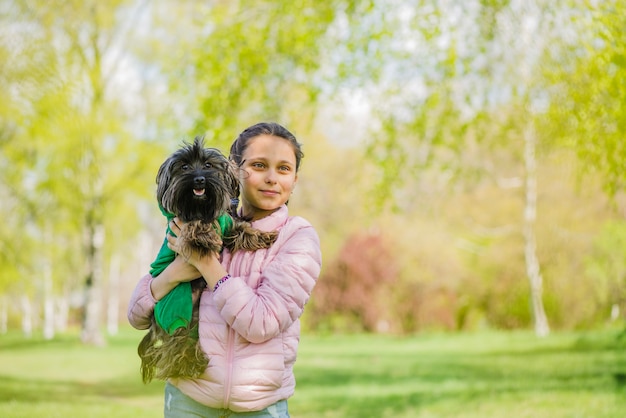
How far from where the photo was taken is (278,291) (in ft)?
8.45

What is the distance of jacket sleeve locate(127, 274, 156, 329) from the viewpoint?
2705 millimetres

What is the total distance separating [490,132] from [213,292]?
9693 mm

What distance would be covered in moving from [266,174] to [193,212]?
336mm

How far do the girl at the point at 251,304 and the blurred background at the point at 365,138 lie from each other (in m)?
4.70

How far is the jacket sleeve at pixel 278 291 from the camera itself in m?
2.49

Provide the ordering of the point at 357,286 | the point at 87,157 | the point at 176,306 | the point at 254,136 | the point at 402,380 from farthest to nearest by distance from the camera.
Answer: the point at 357,286 < the point at 87,157 < the point at 402,380 < the point at 254,136 < the point at 176,306

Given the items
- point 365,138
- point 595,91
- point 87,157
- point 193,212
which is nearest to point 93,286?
point 87,157

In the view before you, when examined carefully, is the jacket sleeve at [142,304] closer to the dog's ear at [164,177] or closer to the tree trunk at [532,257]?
the dog's ear at [164,177]

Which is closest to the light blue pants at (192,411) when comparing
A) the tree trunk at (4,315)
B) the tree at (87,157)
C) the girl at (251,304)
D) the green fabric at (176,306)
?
the girl at (251,304)

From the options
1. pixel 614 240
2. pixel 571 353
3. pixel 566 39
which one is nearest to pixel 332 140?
pixel 614 240

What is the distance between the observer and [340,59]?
34.1ft

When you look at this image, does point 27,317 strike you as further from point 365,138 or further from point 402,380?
point 365,138

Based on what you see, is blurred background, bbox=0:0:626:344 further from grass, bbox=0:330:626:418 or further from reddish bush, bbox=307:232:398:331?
grass, bbox=0:330:626:418

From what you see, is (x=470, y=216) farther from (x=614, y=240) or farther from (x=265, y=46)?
(x=265, y=46)
